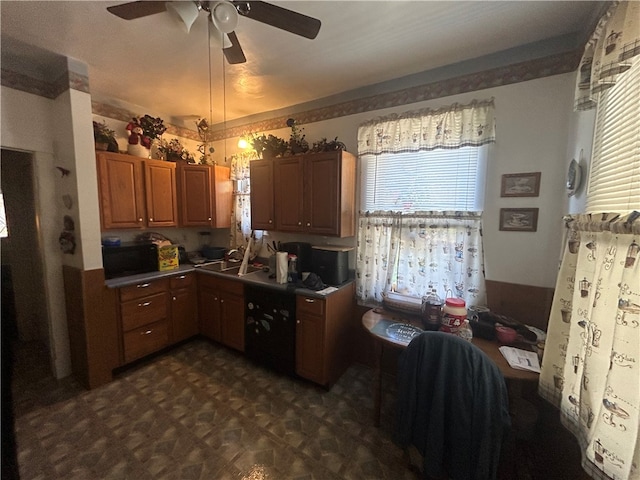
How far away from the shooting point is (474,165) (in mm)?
Answer: 2045

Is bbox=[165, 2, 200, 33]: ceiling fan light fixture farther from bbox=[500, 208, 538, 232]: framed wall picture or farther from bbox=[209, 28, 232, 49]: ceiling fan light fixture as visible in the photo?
bbox=[500, 208, 538, 232]: framed wall picture

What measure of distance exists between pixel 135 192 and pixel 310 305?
223 centimetres

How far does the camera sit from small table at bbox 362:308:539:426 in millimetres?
1402

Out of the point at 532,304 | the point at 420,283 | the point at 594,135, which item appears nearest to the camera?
the point at 594,135

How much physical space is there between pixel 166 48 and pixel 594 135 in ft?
9.22

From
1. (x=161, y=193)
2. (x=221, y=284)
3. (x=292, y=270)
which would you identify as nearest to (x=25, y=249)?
(x=161, y=193)

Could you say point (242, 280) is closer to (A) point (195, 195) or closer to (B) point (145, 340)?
(B) point (145, 340)

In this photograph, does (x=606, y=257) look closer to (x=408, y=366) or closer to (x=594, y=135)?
(x=594, y=135)

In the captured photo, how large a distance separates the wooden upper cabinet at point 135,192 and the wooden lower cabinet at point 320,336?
77.8 inches

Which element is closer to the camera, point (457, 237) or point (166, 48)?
point (166, 48)

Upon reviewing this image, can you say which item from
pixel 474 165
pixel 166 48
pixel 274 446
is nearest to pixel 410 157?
pixel 474 165

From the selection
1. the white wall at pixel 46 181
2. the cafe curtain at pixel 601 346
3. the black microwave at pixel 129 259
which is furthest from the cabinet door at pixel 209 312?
the cafe curtain at pixel 601 346

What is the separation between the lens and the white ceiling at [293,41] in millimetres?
1542

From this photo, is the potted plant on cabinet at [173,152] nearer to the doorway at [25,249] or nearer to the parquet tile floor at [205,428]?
the doorway at [25,249]
